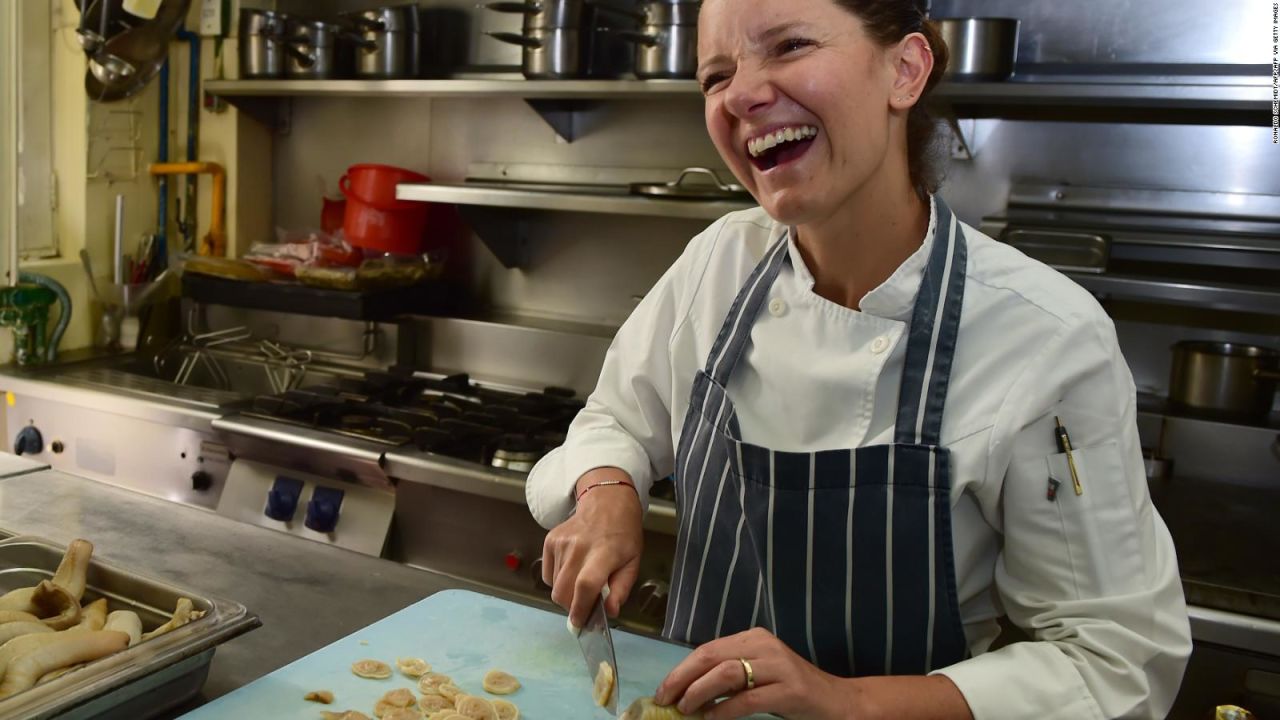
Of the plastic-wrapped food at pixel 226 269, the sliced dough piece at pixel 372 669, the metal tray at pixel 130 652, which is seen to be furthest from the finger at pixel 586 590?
the plastic-wrapped food at pixel 226 269

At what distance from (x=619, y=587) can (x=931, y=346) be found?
17.0 inches

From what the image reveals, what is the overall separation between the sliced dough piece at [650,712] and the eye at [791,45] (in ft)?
2.25

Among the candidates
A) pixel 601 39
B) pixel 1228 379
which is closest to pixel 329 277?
pixel 601 39

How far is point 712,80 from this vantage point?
127 centimetres

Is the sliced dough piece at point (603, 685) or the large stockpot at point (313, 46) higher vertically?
the large stockpot at point (313, 46)

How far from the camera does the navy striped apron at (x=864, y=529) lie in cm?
119

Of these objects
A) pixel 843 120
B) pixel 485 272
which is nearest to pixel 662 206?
pixel 485 272

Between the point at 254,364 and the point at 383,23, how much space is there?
3.50 ft

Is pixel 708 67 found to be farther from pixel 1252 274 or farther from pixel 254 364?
pixel 254 364

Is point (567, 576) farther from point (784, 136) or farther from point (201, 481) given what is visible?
point (201, 481)

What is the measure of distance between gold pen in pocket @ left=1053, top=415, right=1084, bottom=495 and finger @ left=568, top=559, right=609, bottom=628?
493 millimetres

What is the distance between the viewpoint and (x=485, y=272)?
135 inches

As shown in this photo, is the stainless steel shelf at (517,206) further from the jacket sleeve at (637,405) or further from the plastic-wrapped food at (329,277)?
the jacket sleeve at (637,405)

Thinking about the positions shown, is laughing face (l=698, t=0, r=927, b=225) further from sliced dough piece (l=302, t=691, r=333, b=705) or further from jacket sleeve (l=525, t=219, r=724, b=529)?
sliced dough piece (l=302, t=691, r=333, b=705)
